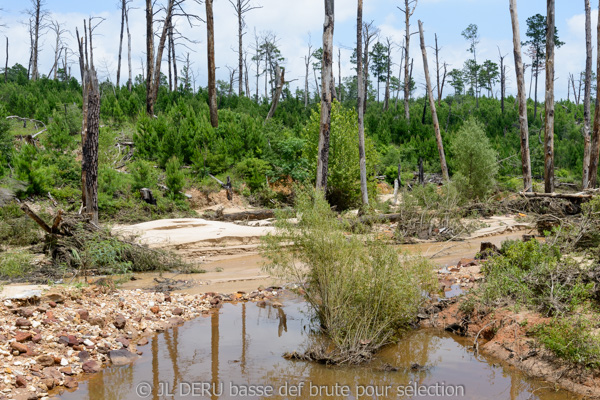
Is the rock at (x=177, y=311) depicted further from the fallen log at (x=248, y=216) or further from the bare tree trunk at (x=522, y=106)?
the bare tree trunk at (x=522, y=106)

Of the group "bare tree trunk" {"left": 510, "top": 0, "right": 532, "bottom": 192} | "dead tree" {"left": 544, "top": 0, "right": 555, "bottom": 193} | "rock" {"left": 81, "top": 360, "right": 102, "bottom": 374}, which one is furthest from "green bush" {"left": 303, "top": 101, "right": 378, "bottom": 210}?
"rock" {"left": 81, "top": 360, "right": 102, "bottom": 374}

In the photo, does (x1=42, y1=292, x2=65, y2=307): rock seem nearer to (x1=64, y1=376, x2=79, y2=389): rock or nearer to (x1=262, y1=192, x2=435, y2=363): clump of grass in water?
(x1=64, y1=376, x2=79, y2=389): rock

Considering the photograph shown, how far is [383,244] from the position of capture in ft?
23.3

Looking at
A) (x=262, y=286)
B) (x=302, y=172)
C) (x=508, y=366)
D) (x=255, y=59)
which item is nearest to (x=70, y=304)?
(x=262, y=286)

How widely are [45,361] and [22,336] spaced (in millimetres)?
524

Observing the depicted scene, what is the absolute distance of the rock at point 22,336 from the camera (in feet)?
20.4

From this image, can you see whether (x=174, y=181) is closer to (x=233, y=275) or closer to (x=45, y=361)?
(x=233, y=275)

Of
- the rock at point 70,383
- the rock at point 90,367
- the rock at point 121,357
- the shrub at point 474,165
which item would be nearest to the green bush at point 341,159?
the shrub at point 474,165

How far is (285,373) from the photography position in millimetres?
6375

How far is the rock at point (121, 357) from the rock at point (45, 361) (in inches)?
28.2

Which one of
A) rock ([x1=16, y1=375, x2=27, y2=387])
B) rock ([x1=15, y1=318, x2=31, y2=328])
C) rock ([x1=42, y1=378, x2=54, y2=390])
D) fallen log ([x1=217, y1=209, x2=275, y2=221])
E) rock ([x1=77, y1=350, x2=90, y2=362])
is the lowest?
rock ([x1=42, y1=378, x2=54, y2=390])

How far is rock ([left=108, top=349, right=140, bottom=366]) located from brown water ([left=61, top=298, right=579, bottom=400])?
4.3 inches

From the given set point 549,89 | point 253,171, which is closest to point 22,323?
point 253,171

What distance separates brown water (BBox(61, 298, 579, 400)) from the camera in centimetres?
582
